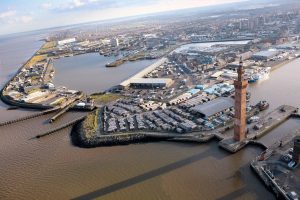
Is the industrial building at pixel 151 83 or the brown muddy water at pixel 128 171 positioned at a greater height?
the industrial building at pixel 151 83

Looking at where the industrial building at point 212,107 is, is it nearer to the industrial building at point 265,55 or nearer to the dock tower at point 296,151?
the dock tower at point 296,151

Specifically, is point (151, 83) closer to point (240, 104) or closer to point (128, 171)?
point (240, 104)

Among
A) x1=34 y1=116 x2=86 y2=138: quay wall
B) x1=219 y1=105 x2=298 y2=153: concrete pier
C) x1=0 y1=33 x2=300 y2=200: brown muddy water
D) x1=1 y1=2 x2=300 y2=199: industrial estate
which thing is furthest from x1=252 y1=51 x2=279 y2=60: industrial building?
x1=34 y1=116 x2=86 y2=138: quay wall

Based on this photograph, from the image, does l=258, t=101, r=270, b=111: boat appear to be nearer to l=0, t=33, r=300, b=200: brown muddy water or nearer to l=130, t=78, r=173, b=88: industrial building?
l=0, t=33, r=300, b=200: brown muddy water

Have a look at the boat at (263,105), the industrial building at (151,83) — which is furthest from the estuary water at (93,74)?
the boat at (263,105)

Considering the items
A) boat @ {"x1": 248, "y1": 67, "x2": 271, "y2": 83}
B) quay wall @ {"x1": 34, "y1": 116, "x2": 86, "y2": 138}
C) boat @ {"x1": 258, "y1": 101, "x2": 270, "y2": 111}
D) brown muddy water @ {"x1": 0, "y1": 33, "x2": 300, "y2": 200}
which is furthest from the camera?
boat @ {"x1": 248, "y1": 67, "x2": 271, "y2": 83}

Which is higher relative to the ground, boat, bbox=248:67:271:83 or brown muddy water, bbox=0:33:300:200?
boat, bbox=248:67:271:83
